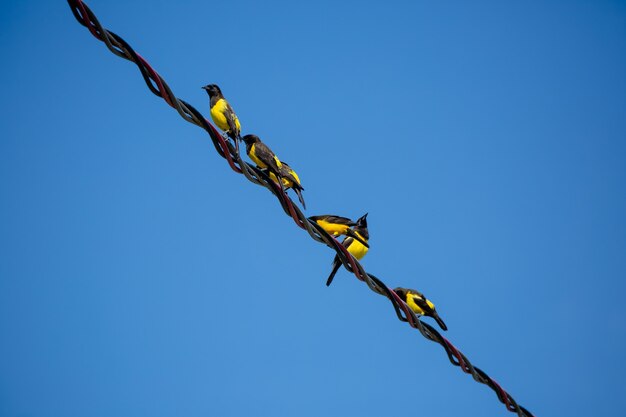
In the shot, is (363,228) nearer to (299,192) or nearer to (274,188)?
(299,192)

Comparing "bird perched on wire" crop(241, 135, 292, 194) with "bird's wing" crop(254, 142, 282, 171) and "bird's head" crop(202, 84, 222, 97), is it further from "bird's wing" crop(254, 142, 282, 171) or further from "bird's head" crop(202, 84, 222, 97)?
"bird's head" crop(202, 84, 222, 97)

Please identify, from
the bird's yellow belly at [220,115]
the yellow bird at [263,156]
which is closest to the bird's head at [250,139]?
the yellow bird at [263,156]

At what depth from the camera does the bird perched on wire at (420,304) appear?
27.0 feet

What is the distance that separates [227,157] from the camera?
4.29 m

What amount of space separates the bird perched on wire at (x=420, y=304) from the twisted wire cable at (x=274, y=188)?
9.19ft

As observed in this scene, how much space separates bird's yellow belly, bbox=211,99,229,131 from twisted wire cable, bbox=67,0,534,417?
9.16 ft

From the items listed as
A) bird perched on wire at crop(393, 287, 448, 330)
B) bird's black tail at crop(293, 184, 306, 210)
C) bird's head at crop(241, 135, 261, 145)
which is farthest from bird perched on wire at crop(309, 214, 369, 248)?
bird perched on wire at crop(393, 287, 448, 330)

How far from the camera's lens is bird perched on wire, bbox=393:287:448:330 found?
27.0ft

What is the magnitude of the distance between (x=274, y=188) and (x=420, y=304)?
4.36 meters

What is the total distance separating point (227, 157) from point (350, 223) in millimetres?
2918

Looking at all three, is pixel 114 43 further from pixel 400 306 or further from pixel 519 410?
pixel 519 410

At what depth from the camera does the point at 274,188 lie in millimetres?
4473

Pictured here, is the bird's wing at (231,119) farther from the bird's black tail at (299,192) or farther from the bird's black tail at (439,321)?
the bird's black tail at (439,321)

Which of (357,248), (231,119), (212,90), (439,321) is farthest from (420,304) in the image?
(212,90)
